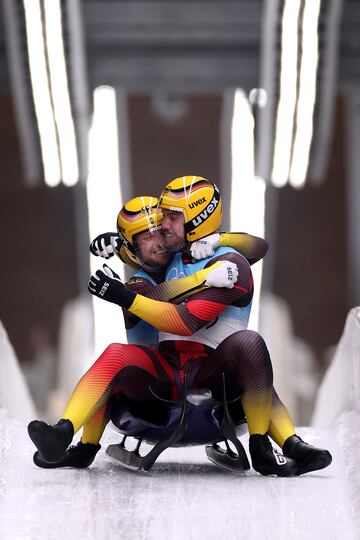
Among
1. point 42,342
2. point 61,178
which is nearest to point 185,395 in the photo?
point 61,178

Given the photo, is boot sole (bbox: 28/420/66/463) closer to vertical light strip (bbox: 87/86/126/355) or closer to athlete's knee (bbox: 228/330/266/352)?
athlete's knee (bbox: 228/330/266/352)

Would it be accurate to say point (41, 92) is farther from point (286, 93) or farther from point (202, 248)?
point (202, 248)

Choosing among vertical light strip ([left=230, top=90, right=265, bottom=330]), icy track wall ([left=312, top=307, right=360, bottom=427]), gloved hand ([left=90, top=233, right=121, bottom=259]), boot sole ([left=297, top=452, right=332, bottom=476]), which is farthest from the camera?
vertical light strip ([left=230, top=90, right=265, bottom=330])

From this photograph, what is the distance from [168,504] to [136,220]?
3.14 feet

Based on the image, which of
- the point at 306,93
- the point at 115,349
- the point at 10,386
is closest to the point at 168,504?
the point at 115,349

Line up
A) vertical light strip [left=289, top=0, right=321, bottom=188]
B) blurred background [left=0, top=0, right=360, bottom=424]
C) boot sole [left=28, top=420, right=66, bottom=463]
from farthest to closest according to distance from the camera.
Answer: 1. blurred background [left=0, top=0, right=360, bottom=424]
2. vertical light strip [left=289, top=0, right=321, bottom=188]
3. boot sole [left=28, top=420, right=66, bottom=463]

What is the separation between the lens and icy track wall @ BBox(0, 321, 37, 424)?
15.5ft

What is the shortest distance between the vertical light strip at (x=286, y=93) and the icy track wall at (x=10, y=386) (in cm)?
399

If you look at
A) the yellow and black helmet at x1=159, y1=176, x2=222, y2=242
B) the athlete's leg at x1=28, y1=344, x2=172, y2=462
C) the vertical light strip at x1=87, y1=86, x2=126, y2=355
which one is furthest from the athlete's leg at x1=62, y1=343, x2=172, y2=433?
the vertical light strip at x1=87, y1=86, x2=126, y2=355

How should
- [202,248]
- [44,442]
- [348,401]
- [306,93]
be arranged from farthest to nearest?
1. [306,93]
2. [348,401]
3. [202,248]
4. [44,442]

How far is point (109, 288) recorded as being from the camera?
12.2 feet

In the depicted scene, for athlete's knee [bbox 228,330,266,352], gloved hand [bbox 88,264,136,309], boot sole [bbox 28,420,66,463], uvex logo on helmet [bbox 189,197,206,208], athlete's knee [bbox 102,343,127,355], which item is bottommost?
boot sole [bbox 28,420,66,463]

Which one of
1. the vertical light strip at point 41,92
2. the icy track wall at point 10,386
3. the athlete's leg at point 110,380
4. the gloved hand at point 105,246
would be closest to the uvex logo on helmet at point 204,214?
the gloved hand at point 105,246

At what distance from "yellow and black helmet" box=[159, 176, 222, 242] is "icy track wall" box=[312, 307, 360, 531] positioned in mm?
881
